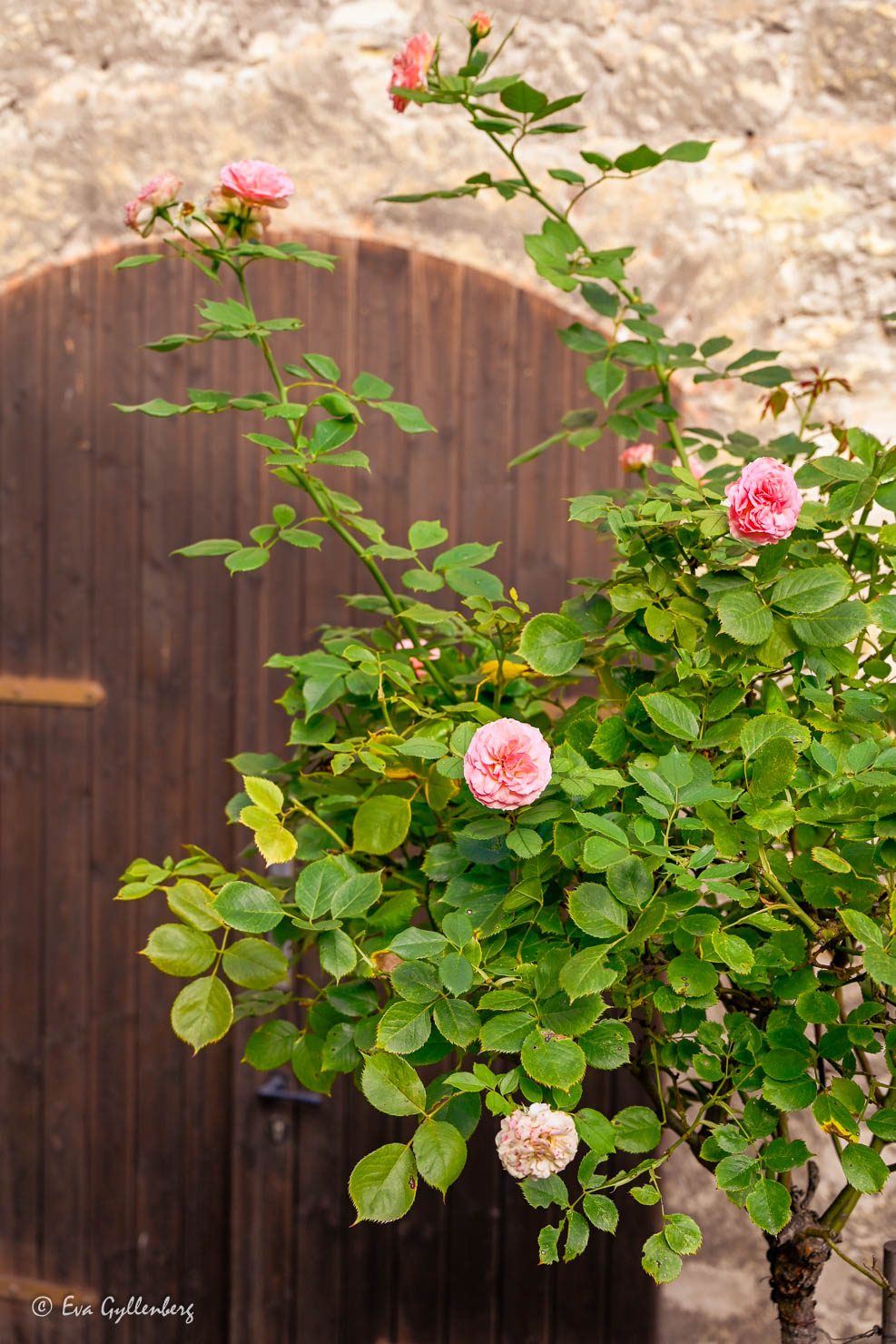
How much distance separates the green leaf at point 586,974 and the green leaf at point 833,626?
345mm

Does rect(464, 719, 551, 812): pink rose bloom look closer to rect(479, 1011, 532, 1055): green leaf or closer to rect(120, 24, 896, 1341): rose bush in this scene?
rect(120, 24, 896, 1341): rose bush

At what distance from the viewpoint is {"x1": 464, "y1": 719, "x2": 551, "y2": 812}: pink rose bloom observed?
812 mm

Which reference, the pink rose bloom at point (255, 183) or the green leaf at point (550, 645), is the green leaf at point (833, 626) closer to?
the green leaf at point (550, 645)

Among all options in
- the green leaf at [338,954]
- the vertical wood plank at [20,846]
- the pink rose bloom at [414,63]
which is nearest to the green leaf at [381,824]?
the green leaf at [338,954]

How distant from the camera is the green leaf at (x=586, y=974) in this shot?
0.77m

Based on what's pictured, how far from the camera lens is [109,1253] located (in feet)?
6.78

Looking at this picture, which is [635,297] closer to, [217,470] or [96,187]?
[217,470]

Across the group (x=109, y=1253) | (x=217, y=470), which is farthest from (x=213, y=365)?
(x=109, y=1253)

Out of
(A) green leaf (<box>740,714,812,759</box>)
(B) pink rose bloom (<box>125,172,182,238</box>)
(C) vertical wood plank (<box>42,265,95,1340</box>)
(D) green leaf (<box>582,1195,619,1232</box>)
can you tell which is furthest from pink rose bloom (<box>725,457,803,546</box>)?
(C) vertical wood plank (<box>42,265,95,1340</box>)

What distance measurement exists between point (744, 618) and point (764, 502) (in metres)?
0.10

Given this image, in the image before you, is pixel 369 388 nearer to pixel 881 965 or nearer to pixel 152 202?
pixel 152 202

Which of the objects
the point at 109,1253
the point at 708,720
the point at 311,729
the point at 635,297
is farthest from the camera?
the point at 109,1253

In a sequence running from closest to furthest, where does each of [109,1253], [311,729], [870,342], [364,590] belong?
[311,729]
[870,342]
[364,590]
[109,1253]

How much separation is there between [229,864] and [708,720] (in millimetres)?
1272
